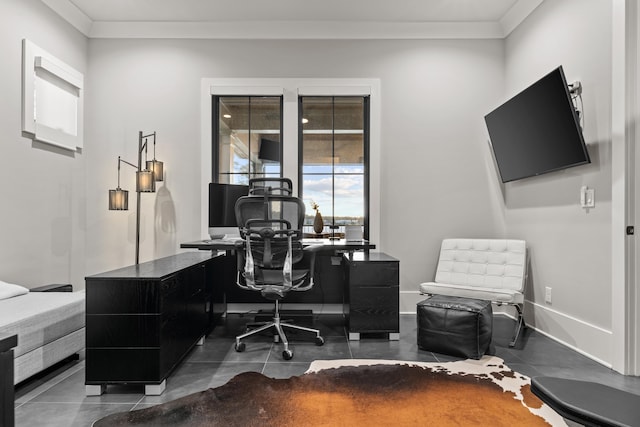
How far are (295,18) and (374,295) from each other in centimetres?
299

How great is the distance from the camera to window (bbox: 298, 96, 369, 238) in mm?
4152

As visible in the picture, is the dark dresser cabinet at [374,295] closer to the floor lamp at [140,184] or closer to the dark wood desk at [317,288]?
the dark wood desk at [317,288]

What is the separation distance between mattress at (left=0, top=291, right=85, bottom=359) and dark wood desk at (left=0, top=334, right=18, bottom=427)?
42.0 inches

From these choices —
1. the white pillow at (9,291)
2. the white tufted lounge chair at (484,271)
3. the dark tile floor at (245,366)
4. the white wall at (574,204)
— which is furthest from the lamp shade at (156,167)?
the white wall at (574,204)

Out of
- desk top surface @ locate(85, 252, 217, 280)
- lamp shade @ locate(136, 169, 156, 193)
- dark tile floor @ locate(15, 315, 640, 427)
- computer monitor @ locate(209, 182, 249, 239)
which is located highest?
lamp shade @ locate(136, 169, 156, 193)

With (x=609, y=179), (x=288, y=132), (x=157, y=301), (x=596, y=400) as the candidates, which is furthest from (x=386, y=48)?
(x=596, y=400)

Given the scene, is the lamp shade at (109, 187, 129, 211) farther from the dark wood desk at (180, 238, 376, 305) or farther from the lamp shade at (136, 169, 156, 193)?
the dark wood desk at (180, 238, 376, 305)

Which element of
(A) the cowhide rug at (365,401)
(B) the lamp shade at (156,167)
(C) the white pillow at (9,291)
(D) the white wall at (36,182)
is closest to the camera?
(A) the cowhide rug at (365,401)

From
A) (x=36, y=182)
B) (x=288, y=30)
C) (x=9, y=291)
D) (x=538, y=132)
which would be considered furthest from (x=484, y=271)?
(x=36, y=182)

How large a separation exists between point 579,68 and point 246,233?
287 centimetres

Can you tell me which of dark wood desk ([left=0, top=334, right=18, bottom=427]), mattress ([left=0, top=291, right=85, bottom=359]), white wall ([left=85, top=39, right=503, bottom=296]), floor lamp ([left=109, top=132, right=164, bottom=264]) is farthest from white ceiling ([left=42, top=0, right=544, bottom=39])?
dark wood desk ([left=0, top=334, right=18, bottom=427])

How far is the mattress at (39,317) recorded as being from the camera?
2.06 metres

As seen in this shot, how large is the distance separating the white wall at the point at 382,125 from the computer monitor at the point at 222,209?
443 millimetres

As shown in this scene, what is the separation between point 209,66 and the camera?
405 cm
